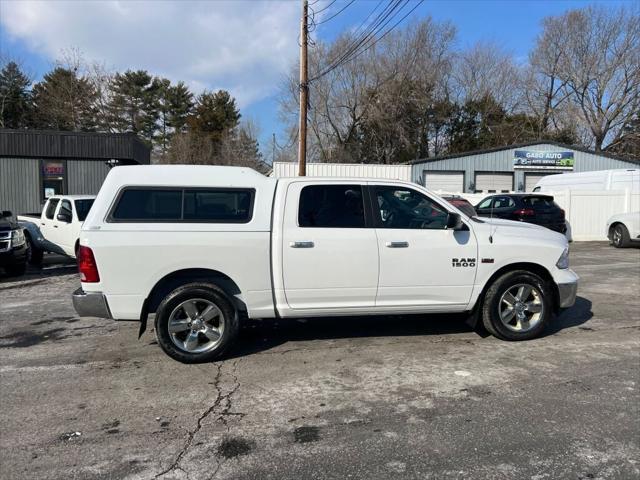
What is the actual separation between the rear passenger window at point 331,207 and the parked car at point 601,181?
17061mm

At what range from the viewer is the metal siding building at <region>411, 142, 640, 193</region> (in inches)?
1192

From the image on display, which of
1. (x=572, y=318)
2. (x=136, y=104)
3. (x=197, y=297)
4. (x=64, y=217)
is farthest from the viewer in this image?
(x=136, y=104)

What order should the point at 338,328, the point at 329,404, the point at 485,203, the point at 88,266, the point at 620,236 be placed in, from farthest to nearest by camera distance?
1. the point at 485,203
2. the point at 620,236
3. the point at 338,328
4. the point at 88,266
5. the point at 329,404

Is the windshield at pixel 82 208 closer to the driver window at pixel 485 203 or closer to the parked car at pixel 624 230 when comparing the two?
the driver window at pixel 485 203

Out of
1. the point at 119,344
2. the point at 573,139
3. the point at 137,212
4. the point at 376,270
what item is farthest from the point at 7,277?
the point at 573,139

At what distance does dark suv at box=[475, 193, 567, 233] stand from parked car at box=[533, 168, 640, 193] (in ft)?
15.0

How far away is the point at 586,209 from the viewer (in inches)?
744

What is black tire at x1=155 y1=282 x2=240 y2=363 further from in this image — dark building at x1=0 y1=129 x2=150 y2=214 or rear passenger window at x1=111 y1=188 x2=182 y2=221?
dark building at x1=0 y1=129 x2=150 y2=214

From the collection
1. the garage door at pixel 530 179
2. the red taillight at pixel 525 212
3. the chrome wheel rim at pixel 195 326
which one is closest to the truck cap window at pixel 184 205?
the chrome wheel rim at pixel 195 326

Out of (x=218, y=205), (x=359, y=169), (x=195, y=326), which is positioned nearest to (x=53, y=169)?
(x=359, y=169)

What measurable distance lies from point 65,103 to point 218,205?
4168 centimetres

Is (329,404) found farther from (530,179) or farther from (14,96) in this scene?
(14,96)

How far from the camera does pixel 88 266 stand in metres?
5.09

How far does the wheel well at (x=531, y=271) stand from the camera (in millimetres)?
5891
